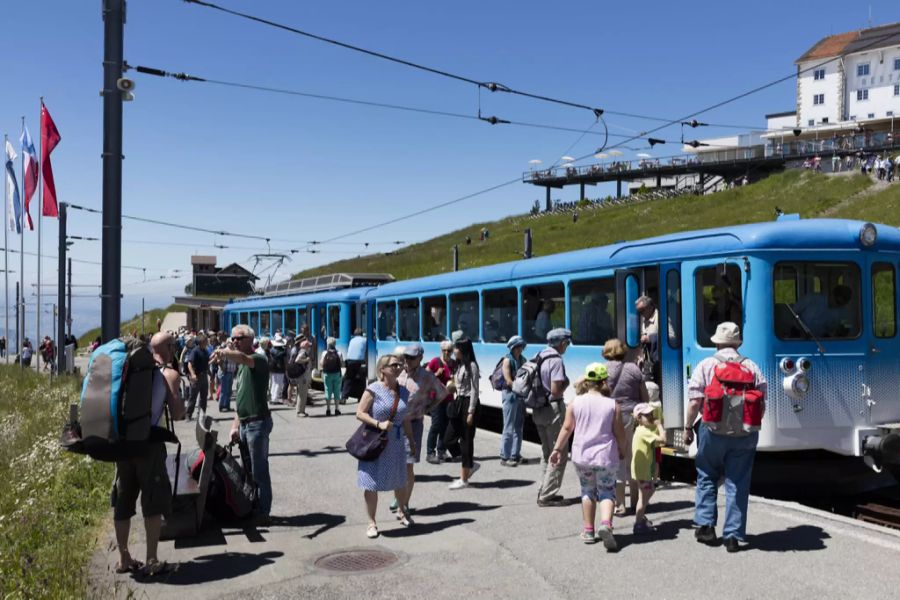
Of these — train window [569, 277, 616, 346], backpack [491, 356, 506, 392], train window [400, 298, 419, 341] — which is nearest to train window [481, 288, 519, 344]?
train window [569, 277, 616, 346]

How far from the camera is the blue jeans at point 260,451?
26.1 feet

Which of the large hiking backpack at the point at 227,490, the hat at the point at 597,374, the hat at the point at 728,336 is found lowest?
the large hiking backpack at the point at 227,490

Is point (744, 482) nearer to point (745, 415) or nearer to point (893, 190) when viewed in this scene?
point (745, 415)

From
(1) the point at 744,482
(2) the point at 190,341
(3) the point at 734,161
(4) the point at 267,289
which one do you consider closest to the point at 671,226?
(3) the point at 734,161

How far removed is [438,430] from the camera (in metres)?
11.5

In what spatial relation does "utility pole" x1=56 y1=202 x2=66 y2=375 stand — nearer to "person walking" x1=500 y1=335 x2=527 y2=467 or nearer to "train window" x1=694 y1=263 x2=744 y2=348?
"person walking" x1=500 y1=335 x2=527 y2=467

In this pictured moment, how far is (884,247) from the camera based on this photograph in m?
9.76

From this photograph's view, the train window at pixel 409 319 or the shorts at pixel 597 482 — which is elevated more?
the train window at pixel 409 319

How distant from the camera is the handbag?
24.5 feet

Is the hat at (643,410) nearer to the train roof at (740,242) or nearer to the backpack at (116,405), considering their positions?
the train roof at (740,242)

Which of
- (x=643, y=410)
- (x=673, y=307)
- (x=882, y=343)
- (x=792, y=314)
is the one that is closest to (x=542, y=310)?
(x=673, y=307)

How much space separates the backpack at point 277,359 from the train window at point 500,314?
4.82m

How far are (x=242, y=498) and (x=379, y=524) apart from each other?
1309 millimetres

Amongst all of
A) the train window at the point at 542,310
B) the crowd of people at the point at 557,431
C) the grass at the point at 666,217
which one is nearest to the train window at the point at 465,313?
the train window at the point at 542,310
